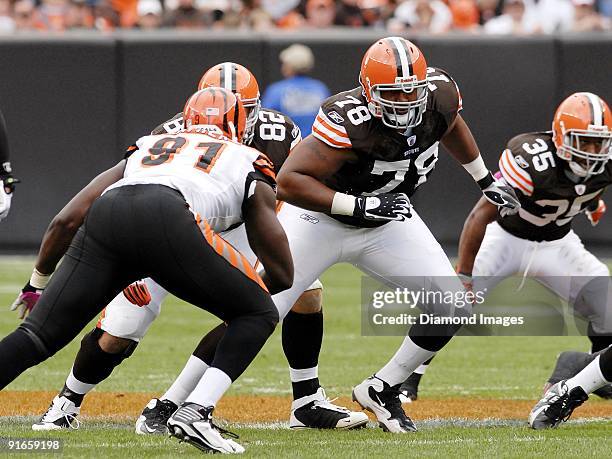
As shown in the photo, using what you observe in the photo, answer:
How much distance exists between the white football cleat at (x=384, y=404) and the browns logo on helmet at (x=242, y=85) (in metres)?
1.25

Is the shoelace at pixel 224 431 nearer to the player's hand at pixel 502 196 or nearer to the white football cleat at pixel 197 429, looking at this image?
the white football cleat at pixel 197 429

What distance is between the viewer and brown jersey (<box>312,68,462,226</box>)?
17.4ft

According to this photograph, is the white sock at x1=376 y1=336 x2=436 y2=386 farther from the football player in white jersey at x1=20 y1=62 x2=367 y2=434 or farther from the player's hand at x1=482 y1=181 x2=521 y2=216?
the player's hand at x1=482 y1=181 x2=521 y2=216

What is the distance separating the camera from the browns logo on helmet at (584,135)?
19.6 feet

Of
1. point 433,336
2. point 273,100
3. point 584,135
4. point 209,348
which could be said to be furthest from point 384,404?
point 273,100

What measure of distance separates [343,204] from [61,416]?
4.94 ft

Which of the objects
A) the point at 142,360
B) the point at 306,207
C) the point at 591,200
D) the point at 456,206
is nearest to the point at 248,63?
the point at 456,206

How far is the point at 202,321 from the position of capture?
9.16 m

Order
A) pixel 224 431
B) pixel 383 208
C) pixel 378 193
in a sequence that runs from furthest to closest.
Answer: pixel 378 193 → pixel 383 208 → pixel 224 431

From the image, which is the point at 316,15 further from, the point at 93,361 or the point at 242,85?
the point at 93,361

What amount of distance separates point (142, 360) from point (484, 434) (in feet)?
10.2

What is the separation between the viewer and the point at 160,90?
12.5 m

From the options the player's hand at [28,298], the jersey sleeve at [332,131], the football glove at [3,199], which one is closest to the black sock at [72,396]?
the player's hand at [28,298]

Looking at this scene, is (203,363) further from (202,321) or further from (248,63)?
(248,63)
